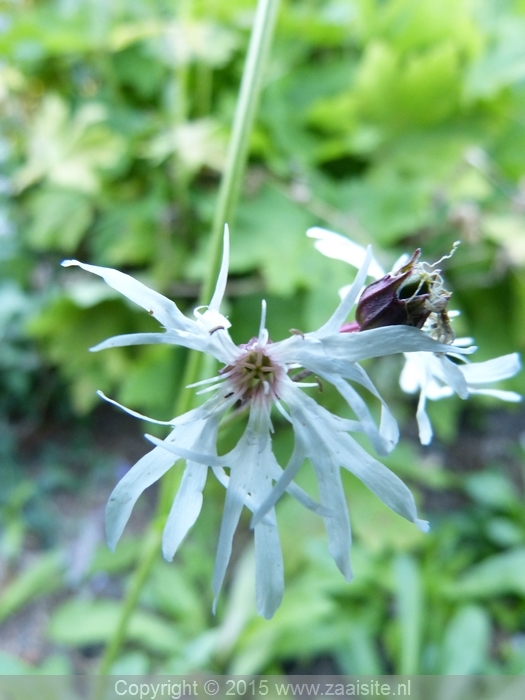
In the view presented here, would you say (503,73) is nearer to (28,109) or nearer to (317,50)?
(317,50)

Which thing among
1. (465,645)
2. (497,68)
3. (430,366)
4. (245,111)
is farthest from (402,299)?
(497,68)

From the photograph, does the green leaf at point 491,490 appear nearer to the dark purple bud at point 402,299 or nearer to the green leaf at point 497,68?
the green leaf at point 497,68

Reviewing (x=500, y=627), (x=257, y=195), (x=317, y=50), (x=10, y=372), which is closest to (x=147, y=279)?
(x=257, y=195)

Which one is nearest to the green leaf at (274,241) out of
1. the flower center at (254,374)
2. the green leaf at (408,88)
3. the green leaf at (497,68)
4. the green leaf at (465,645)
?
the green leaf at (408,88)

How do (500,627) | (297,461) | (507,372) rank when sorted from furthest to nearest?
1. (500,627)
2. (507,372)
3. (297,461)

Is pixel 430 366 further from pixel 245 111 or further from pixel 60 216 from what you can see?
pixel 60 216

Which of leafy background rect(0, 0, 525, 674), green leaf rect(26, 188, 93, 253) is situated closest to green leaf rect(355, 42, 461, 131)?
leafy background rect(0, 0, 525, 674)

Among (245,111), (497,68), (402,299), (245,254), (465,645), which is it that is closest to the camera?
(402,299)
